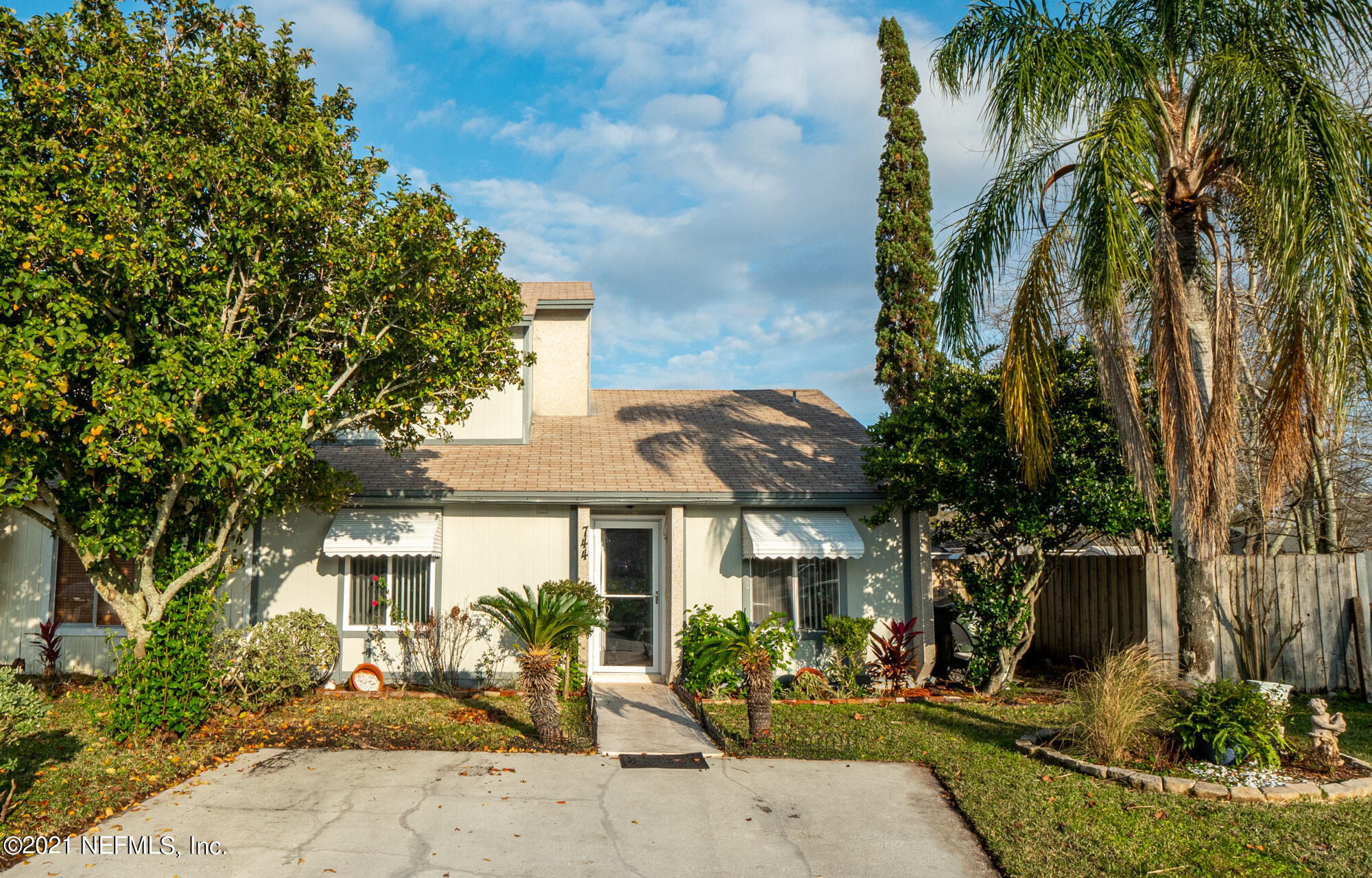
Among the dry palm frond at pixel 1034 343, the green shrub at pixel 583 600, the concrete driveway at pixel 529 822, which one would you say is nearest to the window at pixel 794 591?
the green shrub at pixel 583 600

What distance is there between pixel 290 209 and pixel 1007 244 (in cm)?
755

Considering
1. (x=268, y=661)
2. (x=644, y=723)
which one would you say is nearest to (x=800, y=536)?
(x=644, y=723)

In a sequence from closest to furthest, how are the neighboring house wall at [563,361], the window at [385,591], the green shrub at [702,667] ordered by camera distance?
the green shrub at [702,667] → the window at [385,591] → the neighboring house wall at [563,361]

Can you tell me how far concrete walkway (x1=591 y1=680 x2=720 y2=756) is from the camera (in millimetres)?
8375

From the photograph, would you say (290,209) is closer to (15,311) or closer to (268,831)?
(15,311)

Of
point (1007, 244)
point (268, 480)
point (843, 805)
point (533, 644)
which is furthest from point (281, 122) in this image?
point (843, 805)

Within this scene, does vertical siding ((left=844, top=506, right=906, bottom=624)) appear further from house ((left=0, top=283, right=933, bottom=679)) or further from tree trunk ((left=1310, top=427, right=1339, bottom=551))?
tree trunk ((left=1310, top=427, right=1339, bottom=551))

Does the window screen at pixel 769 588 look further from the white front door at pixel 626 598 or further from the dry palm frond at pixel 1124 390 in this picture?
the dry palm frond at pixel 1124 390

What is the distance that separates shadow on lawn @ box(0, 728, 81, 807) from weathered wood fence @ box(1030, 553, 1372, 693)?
39.4 ft

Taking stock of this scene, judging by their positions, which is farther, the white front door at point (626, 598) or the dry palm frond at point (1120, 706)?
the white front door at point (626, 598)

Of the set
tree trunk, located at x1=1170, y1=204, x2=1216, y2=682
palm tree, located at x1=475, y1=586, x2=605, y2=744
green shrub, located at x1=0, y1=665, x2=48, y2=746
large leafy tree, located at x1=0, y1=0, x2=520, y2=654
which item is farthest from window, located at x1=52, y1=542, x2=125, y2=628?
tree trunk, located at x1=1170, y1=204, x2=1216, y2=682

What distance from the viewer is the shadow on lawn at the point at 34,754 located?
6.95m

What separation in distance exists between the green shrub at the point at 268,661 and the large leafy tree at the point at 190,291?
130 centimetres

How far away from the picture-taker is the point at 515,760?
8000 mm
